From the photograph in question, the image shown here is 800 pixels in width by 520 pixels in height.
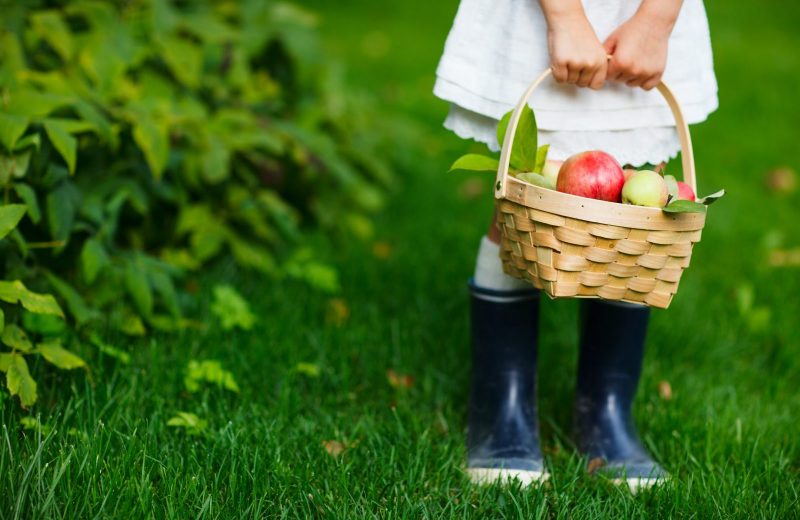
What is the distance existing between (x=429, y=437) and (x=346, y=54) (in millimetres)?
4503

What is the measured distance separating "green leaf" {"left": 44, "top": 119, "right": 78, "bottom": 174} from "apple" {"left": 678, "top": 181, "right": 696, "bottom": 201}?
1306 mm

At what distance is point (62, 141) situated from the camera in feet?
6.20

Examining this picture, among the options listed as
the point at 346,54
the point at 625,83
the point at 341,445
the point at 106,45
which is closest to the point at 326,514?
the point at 341,445

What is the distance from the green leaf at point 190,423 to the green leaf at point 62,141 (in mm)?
619

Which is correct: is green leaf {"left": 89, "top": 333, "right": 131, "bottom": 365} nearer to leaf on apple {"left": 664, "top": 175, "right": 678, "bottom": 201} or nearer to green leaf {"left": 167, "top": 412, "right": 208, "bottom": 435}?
green leaf {"left": 167, "top": 412, "right": 208, "bottom": 435}

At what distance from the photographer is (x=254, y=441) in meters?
1.75

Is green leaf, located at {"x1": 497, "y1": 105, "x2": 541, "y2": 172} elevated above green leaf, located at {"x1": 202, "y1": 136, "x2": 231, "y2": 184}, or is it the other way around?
green leaf, located at {"x1": 497, "y1": 105, "x2": 541, "y2": 172}

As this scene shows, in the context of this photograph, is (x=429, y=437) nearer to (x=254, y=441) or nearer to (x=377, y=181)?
(x=254, y=441)

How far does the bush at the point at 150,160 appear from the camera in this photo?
6.26 feet

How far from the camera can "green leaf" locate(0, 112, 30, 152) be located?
182 centimetres

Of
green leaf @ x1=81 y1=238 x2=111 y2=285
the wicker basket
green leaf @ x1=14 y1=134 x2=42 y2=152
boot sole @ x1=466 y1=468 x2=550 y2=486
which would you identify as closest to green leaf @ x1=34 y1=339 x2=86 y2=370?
green leaf @ x1=81 y1=238 x2=111 y2=285

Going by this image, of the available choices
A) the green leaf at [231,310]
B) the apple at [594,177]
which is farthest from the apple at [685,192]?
the green leaf at [231,310]

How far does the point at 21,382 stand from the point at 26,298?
0.56 ft

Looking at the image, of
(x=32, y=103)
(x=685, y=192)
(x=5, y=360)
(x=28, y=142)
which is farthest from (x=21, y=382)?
(x=685, y=192)
